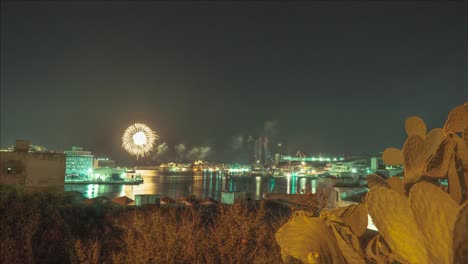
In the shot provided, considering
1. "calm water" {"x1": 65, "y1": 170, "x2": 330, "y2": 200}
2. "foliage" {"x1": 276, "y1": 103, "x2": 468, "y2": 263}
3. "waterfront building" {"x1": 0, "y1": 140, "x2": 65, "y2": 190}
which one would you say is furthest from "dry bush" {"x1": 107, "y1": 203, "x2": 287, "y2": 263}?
"calm water" {"x1": 65, "y1": 170, "x2": 330, "y2": 200}

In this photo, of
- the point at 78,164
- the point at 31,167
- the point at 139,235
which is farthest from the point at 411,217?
the point at 78,164

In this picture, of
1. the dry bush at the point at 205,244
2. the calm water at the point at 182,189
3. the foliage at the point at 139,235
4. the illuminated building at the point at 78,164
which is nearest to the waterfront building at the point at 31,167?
the foliage at the point at 139,235

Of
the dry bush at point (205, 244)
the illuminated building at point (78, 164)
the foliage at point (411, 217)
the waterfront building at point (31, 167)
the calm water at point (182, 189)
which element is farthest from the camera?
the illuminated building at point (78, 164)

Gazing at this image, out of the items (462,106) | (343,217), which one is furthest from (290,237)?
(462,106)

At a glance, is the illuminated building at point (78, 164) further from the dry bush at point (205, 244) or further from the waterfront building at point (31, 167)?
the dry bush at point (205, 244)

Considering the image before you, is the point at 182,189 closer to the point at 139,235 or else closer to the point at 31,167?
the point at 31,167
